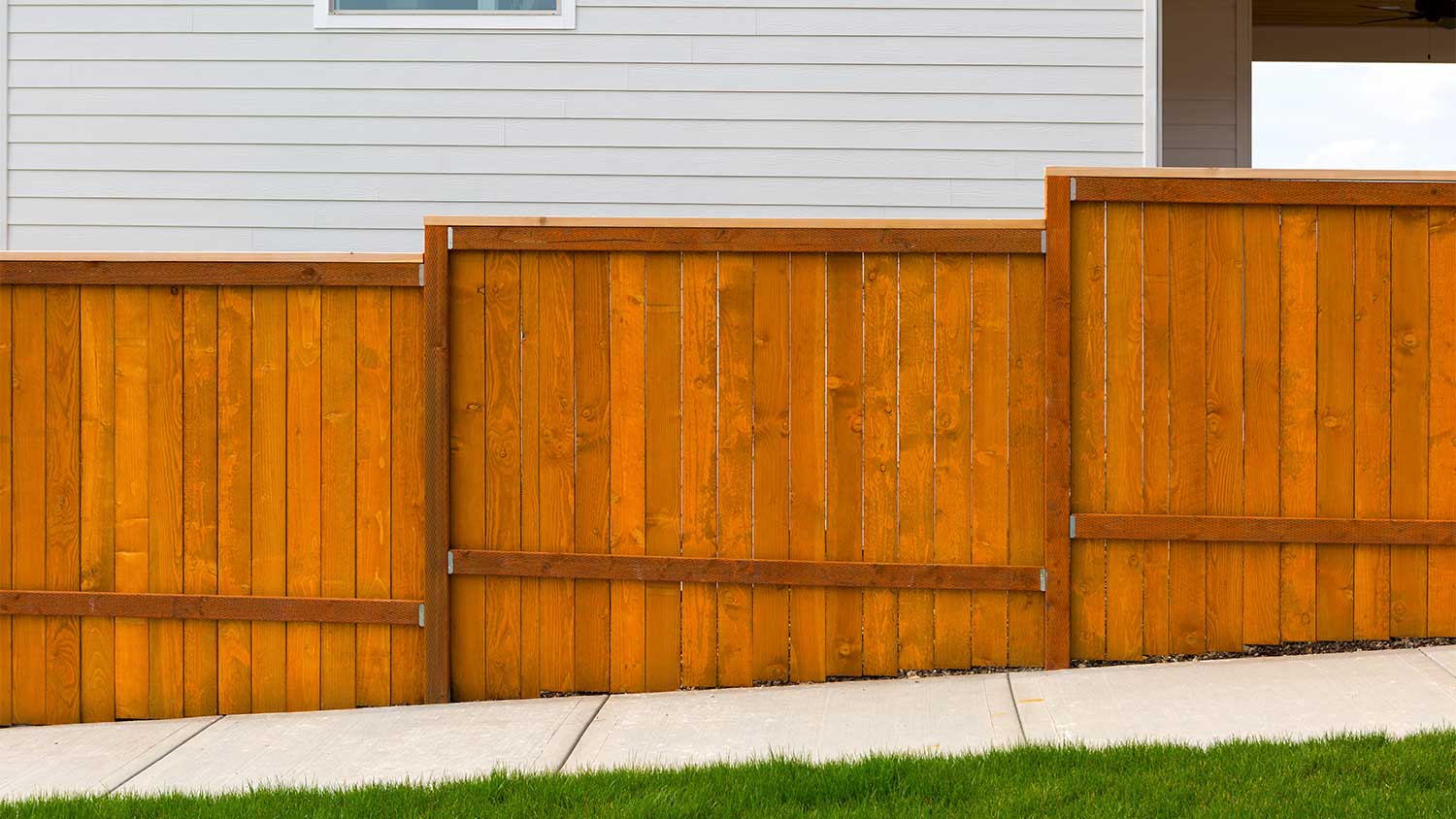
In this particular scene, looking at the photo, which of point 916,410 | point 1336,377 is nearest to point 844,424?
point 916,410

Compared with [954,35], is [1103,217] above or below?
below

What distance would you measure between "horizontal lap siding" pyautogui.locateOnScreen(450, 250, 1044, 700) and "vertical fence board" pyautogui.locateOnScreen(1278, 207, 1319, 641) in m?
0.90

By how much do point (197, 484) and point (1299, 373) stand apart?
4.28 metres

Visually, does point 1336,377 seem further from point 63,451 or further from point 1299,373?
point 63,451

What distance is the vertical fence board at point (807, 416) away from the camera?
506 centimetres

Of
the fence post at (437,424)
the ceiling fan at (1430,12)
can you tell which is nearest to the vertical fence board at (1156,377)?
the fence post at (437,424)

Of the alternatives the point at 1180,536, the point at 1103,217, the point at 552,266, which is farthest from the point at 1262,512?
the point at 552,266

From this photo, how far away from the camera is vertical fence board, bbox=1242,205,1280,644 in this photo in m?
4.95

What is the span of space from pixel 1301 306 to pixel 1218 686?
1.44m

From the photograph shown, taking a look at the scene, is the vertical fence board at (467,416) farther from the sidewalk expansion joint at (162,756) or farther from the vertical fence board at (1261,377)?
the vertical fence board at (1261,377)

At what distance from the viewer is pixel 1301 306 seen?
4938 millimetres

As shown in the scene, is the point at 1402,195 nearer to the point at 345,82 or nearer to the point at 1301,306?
the point at 1301,306

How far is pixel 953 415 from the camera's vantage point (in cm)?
503

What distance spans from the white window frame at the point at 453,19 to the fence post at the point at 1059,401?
320cm
